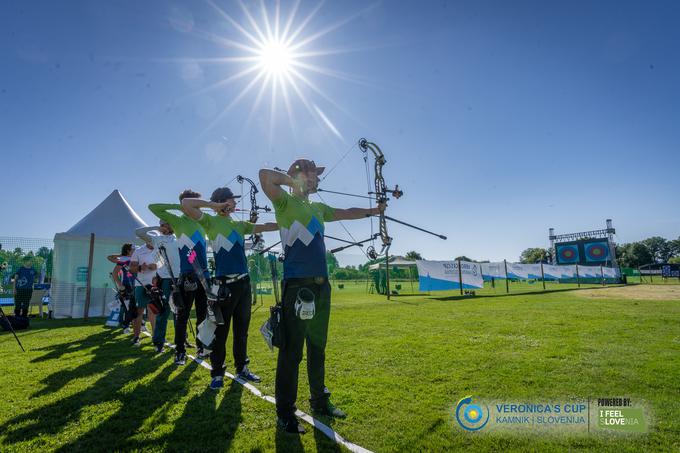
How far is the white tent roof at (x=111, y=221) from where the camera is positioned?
1437 cm

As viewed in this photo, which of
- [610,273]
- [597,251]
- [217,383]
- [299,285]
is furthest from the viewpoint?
[597,251]

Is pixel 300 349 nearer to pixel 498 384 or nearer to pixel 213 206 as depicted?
pixel 213 206

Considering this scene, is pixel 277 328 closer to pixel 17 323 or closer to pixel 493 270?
pixel 17 323

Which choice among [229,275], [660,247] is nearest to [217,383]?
[229,275]

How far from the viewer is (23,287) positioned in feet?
42.8

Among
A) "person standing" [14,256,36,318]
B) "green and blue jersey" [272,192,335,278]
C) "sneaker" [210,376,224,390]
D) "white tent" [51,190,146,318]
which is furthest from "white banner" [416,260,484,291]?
"green and blue jersey" [272,192,335,278]

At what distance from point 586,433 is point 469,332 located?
Answer: 5.04 m

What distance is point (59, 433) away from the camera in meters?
3.16

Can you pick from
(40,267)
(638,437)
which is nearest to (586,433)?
(638,437)

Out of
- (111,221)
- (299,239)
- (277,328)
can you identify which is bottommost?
(277,328)

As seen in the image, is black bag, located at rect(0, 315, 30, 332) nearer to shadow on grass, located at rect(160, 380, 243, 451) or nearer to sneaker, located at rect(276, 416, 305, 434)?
shadow on grass, located at rect(160, 380, 243, 451)
